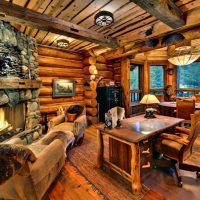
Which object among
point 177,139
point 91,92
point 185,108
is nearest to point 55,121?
point 91,92

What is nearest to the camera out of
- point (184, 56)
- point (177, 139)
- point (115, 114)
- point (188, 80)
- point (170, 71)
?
point (177, 139)

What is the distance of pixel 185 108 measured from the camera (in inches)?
161

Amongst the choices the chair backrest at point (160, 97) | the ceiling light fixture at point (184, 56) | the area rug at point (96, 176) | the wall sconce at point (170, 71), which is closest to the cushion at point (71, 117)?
the area rug at point (96, 176)

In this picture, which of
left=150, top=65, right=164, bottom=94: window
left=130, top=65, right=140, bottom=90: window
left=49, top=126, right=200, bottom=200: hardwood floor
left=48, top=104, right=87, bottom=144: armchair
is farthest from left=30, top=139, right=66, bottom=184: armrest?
left=150, top=65, right=164, bottom=94: window

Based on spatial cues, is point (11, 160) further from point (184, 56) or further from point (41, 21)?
point (184, 56)

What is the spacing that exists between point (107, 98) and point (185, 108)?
8.25 feet

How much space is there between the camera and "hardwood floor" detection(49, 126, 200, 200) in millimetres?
1953

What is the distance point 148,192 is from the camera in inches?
79.5

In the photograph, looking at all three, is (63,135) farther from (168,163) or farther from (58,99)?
(58,99)

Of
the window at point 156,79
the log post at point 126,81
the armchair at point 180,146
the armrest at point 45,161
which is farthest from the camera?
the window at point 156,79

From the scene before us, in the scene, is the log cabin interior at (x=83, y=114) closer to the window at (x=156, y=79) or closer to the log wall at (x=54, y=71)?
the log wall at (x=54, y=71)

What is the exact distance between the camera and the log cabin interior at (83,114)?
1961mm

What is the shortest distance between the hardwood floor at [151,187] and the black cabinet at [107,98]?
3.24 metres

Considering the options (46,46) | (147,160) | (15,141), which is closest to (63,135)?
(15,141)
